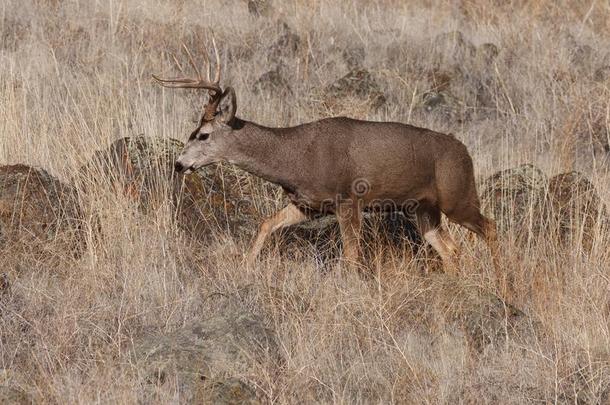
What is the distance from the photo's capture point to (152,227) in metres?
8.30

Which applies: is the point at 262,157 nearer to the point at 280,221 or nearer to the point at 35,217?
the point at 280,221

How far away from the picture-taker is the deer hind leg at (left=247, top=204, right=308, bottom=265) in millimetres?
8758

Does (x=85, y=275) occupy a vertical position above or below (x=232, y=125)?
below

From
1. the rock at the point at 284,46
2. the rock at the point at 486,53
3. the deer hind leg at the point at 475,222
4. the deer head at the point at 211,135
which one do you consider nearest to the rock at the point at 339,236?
the deer hind leg at the point at 475,222

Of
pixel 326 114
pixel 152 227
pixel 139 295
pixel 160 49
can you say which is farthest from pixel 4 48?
pixel 139 295

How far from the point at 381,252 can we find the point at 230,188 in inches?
68.1

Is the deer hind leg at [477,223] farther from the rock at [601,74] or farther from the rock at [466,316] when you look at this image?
the rock at [601,74]

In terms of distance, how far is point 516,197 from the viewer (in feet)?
31.1

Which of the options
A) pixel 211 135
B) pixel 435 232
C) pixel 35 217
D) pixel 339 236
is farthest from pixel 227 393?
pixel 435 232

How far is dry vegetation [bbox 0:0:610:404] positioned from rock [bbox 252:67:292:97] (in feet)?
0.09

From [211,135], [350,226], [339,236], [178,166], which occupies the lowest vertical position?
[339,236]

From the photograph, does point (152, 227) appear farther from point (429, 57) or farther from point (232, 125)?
point (429, 57)

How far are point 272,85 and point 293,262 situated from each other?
4733 mm

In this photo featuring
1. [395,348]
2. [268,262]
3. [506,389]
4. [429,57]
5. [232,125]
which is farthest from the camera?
[429,57]
